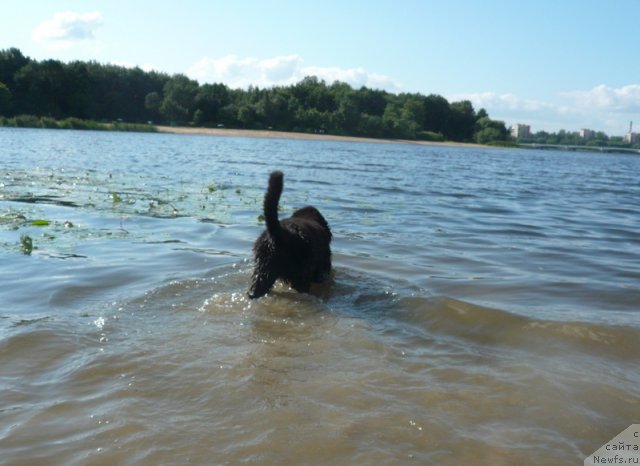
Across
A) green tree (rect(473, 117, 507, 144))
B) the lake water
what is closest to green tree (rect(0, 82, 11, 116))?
the lake water

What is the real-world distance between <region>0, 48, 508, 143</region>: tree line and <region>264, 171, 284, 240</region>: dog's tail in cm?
8232

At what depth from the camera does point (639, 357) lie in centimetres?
501

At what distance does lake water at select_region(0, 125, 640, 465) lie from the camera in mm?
3396

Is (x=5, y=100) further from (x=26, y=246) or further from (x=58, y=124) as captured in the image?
→ (x=26, y=246)

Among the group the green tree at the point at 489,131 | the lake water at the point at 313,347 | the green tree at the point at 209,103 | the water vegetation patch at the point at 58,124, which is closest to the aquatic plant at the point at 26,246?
the lake water at the point at 313,347

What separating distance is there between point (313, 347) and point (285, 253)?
5.41ft

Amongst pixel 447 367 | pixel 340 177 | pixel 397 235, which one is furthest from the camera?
pixel 340 177

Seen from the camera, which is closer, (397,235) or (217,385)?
(217,385)

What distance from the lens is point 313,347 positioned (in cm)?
499

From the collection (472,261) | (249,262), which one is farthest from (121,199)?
(472,261)

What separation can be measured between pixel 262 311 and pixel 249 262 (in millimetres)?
2175

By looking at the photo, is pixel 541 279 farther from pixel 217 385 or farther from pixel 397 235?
pixel 217 385

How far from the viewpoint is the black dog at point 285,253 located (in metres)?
6.16

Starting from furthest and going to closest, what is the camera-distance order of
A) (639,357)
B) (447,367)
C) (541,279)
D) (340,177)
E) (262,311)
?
(340,177) → (541,279) → (262,311) → (639,357) → (447,367)
